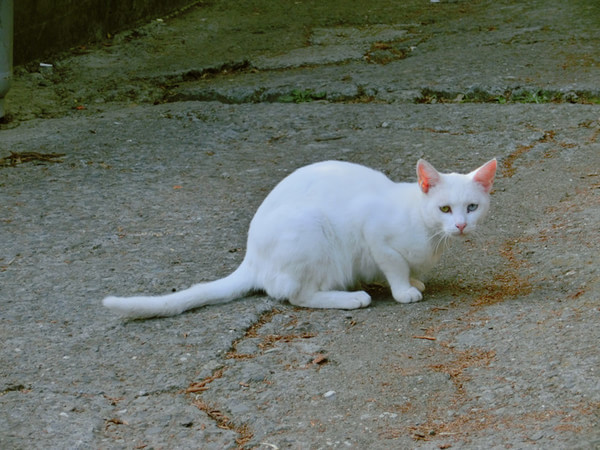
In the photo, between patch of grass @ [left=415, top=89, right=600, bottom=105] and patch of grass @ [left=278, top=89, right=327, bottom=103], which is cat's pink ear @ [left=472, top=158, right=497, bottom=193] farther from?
patch of grass @ [left=278, top=89, right=327, bottom=103]

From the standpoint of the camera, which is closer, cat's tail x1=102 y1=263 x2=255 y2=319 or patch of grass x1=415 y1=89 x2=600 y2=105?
cat's tail x1=102 y1=263 x2=255 y2=319

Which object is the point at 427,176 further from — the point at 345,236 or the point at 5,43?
the point at 5,43

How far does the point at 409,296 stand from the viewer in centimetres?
363

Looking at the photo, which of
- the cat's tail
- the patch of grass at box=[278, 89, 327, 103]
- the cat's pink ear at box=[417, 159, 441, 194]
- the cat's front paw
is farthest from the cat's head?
the patch of grass at box=[278, 89, 327, 103]

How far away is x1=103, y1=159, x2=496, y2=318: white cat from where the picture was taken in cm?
351

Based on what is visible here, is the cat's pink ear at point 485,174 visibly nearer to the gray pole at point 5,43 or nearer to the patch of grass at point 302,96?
the patch of grass at point 302,96

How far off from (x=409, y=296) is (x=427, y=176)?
498 millimetres

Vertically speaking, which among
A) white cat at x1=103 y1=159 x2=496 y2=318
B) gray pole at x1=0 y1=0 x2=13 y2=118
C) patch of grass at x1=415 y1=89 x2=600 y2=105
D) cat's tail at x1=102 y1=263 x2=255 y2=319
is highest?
gray pole at x1=0 y1=0 x2=13 y2=118

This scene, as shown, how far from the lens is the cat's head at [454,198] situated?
11.4 ft

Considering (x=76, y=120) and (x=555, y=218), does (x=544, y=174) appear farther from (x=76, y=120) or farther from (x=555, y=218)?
(x=76, y=120)

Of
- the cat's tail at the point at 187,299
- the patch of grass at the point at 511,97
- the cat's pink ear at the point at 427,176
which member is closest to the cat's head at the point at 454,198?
the cat's pink ear at the point at 427,176

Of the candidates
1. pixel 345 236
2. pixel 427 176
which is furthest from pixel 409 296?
pixel 427 176

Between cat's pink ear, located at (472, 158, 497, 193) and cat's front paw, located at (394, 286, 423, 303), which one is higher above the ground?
cat's pink ear, located at (472, 158, 497, 193)

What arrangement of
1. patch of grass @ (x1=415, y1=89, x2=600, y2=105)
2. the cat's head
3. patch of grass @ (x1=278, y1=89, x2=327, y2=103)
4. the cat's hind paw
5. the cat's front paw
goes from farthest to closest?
1. patch of grass @ (x1=278, y1=89, x2=327, y2=103)
2. patch of grass @ (x1=415, y1=89, x2=600, y2=105)
3. the cat's hind paw
4. the cat's front paw
5. the cat's head
